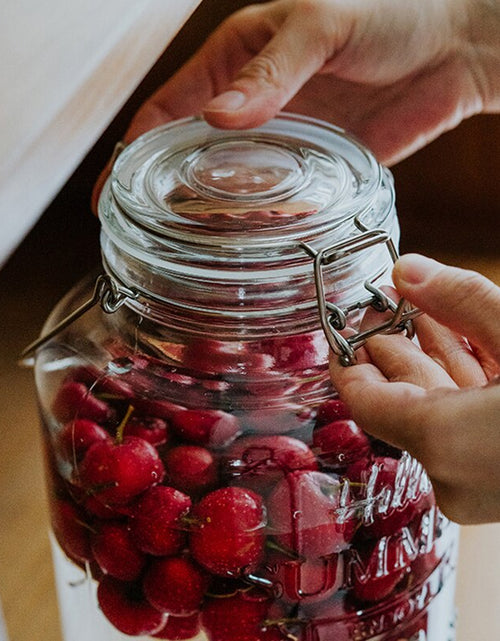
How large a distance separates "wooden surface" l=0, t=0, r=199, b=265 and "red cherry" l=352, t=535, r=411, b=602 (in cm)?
26

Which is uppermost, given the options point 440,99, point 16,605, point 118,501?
point 440,99

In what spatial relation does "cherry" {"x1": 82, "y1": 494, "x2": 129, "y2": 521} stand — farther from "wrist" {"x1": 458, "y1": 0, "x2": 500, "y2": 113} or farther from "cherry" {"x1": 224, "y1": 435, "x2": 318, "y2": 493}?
"wrist" {"x1": 458, "y1": 0, "x2": 500, "y2": 113}

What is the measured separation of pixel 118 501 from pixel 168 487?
0.03 meters

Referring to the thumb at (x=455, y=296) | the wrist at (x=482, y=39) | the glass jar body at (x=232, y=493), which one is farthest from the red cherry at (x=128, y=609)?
the wrist at (x=482, y=39)

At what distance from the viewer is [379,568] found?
470 millimetres

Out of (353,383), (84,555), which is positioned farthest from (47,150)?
(84,555)

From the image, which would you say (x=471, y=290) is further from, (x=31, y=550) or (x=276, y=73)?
(x=31, y=550)

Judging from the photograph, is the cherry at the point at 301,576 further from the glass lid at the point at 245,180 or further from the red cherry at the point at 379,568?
the glass lid at the point at 245,180

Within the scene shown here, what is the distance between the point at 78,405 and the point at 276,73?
0.25 metres

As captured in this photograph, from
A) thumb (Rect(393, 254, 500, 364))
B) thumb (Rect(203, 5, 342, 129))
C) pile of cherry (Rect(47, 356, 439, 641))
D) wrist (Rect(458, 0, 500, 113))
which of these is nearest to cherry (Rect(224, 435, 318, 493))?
pile of cherry (Rect(47, 356, 439, 641))

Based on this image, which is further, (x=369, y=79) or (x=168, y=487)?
(x=369, y=79)

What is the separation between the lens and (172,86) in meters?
0.70

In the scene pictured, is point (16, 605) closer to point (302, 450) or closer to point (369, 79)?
point (302, 450)

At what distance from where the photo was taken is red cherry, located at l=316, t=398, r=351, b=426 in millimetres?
456
